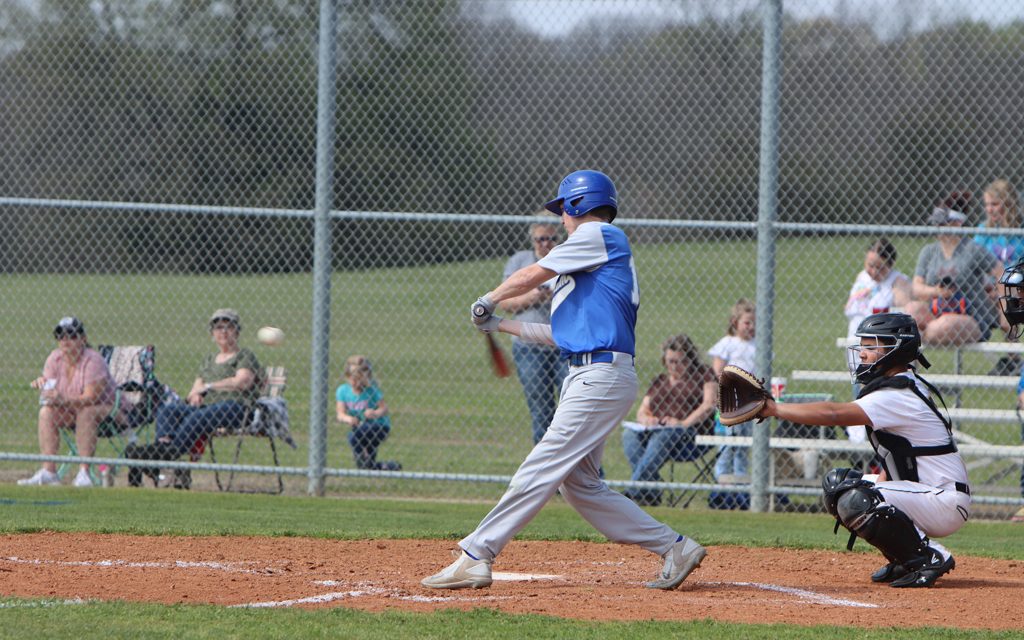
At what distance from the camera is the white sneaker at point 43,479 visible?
33.4ft

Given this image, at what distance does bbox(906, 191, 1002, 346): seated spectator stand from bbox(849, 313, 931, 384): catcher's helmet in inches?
142

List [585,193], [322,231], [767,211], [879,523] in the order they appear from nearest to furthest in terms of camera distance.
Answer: [585,193], [879,523], [767,211], [322,231]

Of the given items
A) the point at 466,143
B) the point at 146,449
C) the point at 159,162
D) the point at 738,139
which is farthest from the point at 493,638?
the point at 159,162

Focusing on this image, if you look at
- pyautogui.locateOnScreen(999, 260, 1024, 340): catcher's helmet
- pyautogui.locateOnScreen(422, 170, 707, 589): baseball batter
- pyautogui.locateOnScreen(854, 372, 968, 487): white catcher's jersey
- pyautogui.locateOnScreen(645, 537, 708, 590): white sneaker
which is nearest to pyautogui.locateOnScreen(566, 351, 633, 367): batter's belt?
pyautogui.locateOnScreen(422, 170, 707, 589): baseball batter

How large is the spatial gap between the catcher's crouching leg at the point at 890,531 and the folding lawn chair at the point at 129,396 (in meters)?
6.16

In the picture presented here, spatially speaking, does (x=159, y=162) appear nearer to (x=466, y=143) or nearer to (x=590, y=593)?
(x=466, y=143)

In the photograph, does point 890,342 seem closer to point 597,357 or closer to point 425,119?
point 597,357

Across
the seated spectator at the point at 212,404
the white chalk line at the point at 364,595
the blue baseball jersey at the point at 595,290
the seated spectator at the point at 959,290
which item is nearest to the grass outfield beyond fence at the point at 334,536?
the white chalk line at the point at 364,595

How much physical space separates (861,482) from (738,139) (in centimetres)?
957

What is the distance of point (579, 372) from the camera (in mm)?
5656

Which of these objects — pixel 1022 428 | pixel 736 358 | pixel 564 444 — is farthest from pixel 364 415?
pixel 564 444

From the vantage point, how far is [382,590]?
5.61 m

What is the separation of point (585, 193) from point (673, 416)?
4487 mm

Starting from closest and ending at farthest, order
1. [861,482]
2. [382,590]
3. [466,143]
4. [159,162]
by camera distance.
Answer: [382,590]
[861,482]
[466,143]
[159,162]
